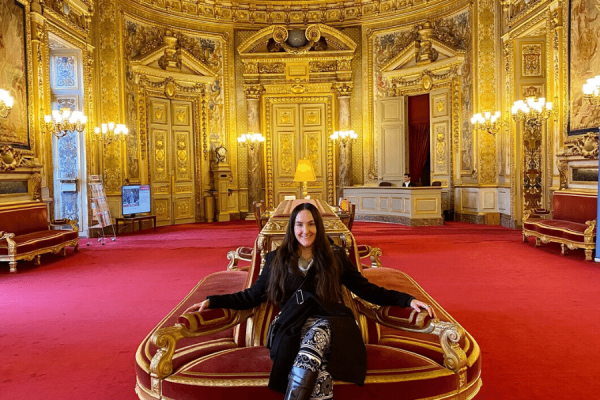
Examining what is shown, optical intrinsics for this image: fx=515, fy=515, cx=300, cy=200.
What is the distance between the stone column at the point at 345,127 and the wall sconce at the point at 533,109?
567 centimetres

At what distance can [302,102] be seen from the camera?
14344mm

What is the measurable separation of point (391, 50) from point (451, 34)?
168 centimetres

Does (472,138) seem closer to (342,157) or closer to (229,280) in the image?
(342,157)

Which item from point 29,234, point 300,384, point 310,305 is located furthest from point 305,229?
point 29,234

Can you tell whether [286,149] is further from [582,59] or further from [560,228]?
[560,228]

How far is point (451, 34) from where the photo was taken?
12523 mm

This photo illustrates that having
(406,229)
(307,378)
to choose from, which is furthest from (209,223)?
(307,378)

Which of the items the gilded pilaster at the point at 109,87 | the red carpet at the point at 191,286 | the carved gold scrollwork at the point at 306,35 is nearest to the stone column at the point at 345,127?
the carved gold scrollwork at the point at 306,35

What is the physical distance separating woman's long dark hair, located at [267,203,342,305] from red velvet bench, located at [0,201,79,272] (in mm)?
5659

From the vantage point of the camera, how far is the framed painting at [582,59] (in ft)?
25.0

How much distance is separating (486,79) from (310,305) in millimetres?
10352

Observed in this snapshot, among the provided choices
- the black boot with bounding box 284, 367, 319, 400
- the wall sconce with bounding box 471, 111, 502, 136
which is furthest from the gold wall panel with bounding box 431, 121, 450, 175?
the black boot with bounding box 284, 367, 319, 400

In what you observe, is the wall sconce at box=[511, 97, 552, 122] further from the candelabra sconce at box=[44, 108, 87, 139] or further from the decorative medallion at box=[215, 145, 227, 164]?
the decorative medallion at box=[215, 145, 227, 164]

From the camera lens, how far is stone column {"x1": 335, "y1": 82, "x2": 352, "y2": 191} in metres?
14.0
